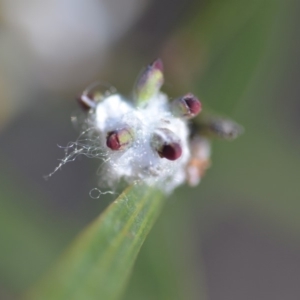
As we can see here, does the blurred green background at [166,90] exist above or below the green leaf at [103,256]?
above

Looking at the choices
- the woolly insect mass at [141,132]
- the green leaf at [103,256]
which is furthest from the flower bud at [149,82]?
the green leaf at [103,256]

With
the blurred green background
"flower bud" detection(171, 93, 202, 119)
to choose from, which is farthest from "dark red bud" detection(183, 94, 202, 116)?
the blurred green background

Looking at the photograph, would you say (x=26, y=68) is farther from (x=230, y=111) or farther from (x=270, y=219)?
(x=270, y=219)

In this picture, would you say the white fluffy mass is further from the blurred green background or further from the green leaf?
the blurred green background

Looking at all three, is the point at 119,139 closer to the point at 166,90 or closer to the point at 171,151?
the point at 171,151

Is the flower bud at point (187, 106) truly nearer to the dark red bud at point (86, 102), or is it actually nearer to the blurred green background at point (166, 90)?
the dark red bud at point (86, 102)
